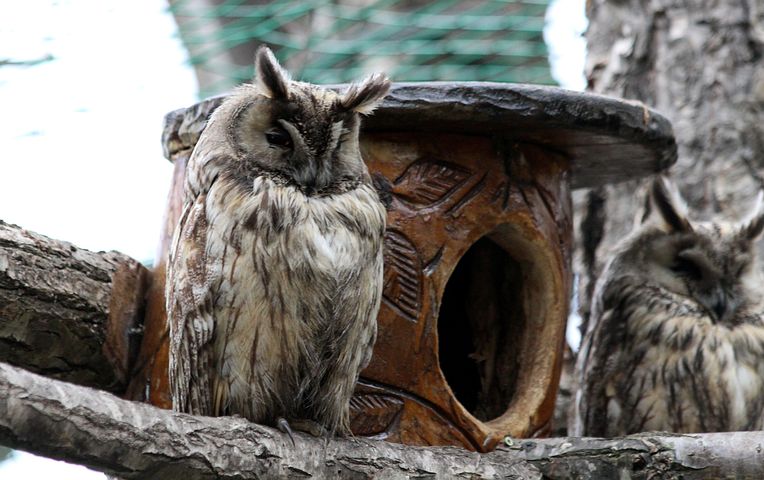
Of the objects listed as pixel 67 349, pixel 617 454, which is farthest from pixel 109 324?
pixel 617 454

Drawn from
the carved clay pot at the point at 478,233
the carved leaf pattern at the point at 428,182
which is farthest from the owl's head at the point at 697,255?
the carved leaf pattern at the point at 428,182

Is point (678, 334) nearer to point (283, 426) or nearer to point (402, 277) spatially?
point (402, 277)

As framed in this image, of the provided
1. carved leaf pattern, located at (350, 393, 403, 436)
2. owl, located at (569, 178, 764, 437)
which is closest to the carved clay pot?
carved leaf pattern, located at (350, 393, 403, 436)

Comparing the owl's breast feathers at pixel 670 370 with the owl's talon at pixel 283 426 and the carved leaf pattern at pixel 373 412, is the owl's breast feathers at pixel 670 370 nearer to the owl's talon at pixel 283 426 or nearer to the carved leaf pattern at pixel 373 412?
the carved leaf pattern at pixel 373 412

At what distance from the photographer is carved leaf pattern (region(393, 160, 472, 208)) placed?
3025 mm

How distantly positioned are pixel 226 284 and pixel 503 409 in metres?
1.19

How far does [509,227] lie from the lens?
3.22 m

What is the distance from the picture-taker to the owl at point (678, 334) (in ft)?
12.9

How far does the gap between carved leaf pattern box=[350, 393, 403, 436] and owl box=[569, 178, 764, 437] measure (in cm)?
130

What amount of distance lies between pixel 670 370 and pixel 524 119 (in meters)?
1.39

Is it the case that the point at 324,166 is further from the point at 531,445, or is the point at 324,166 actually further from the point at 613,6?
the point at 613,6

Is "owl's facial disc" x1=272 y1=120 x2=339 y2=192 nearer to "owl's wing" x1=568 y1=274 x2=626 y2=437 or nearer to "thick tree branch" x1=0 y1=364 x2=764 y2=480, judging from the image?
"thick tree branch" x1=0 y1=364 x2=764 y2=480

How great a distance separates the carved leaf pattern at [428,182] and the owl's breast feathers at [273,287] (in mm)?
320

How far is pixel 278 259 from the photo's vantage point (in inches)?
100
